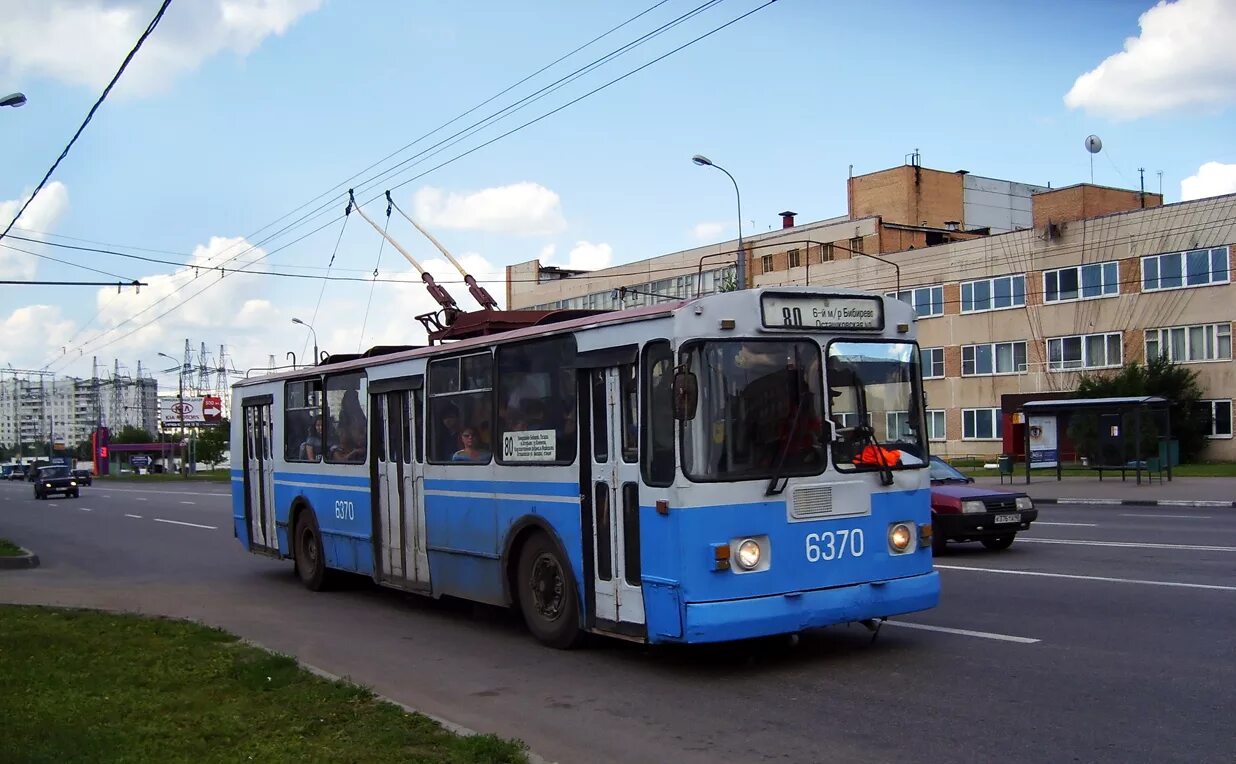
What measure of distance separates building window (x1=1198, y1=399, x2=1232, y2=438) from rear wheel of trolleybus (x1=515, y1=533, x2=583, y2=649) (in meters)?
46.4

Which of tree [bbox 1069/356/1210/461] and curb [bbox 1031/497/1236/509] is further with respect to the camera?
tree [bbox 1069/356/1210/461]

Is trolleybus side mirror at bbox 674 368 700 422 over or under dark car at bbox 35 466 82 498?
over

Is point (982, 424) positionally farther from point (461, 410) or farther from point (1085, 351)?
point (461, 410)

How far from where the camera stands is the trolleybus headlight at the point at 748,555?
8.45m

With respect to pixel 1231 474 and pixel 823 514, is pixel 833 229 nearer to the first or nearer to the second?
pixel 1231 474

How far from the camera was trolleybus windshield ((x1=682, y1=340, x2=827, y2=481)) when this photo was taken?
848 centimetres

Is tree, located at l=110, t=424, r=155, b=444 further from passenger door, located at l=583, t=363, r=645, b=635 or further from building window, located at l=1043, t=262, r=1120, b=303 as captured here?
passenger door, located at l=583, t=363, r=645, b=635

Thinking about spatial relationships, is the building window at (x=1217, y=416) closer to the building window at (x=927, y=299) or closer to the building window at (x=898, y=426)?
the building window at (x=927, y=299)

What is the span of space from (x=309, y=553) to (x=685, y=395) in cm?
871

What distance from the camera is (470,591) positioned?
1137cm

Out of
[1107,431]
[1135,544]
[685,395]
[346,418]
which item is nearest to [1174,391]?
[1107,431]

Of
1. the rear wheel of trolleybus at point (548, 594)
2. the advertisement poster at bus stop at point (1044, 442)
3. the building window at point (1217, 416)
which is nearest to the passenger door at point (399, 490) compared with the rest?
the rear wheel of trolleybus at point (548, 594)

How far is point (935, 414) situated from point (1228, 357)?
1571 centimetres

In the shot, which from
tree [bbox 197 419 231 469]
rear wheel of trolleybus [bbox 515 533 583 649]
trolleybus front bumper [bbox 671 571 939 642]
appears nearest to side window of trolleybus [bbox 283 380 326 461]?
rear wheel of trolleybus [bbox 515 533 583 649]
